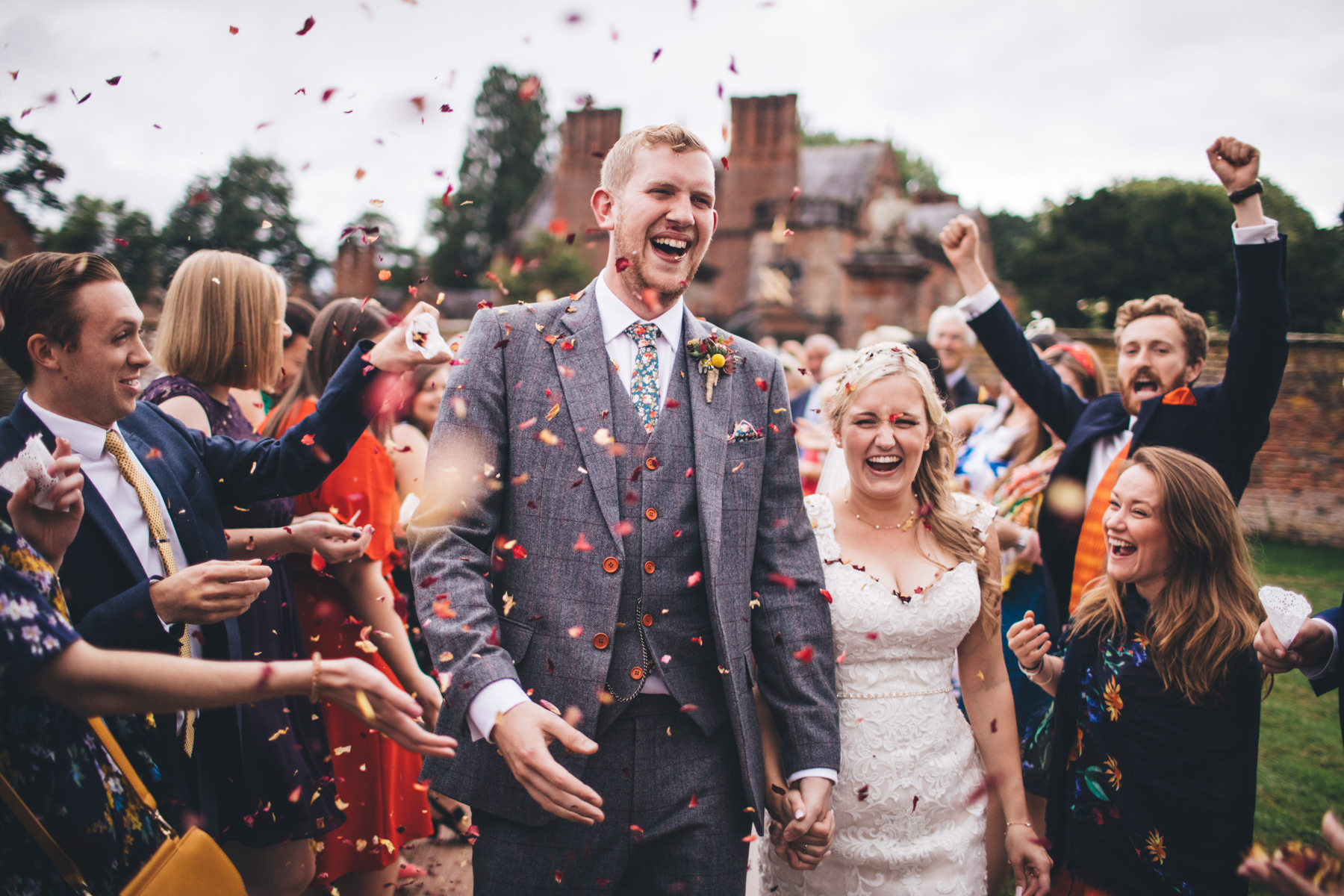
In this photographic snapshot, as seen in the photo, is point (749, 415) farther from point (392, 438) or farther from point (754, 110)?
point (754, 110)

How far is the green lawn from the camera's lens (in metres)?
4.25

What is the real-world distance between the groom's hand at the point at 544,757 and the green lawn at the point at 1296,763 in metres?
2.79

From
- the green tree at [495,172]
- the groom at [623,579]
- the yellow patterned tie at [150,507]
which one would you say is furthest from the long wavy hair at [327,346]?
the green tree at [495,172]

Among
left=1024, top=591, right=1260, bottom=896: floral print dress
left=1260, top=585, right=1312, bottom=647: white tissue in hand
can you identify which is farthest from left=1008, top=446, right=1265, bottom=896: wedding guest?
left=1260, top=585, right=1312, bottom=647: white tissue in hand

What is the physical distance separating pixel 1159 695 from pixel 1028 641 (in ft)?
1.26

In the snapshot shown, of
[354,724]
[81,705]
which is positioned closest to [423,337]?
[81,705]

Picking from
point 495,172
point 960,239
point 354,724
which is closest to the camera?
point 354,724

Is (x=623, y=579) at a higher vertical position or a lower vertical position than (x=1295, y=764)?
higher

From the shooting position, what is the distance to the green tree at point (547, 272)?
27.4 m

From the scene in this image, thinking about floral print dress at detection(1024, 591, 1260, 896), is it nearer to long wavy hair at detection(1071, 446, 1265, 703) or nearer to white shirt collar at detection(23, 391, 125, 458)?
long wavy hair at detection(1071, 446, 1265, 703)

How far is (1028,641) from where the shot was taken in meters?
2.58

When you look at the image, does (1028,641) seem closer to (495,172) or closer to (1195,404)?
(1195,404)

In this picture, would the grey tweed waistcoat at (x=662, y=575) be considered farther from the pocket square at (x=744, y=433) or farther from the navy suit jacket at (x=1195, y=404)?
the navy suit jacket at (x=1195, y=404)

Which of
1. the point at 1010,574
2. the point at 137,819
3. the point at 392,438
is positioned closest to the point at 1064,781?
the point at 1010,574
